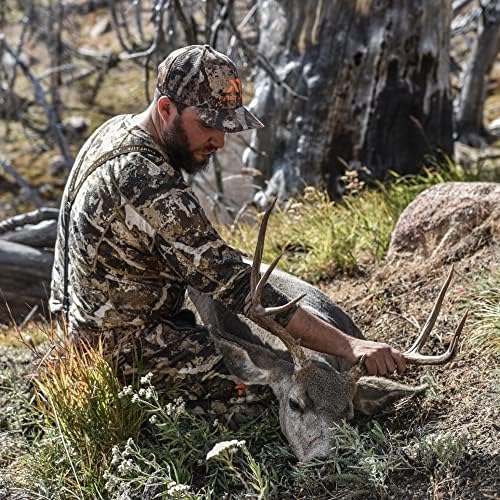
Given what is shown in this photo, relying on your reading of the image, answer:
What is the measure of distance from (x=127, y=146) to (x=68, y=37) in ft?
44.1

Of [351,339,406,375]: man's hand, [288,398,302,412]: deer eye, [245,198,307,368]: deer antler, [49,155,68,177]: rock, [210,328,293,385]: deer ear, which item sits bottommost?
[49,155,68,177]: rock

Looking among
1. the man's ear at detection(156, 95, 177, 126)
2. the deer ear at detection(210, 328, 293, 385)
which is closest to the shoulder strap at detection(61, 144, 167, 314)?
the man's ear at detection(156, 95, 177, 126)

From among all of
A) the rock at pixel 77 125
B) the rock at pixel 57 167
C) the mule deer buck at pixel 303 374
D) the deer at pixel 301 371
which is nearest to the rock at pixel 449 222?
the deer at pixel 301 371

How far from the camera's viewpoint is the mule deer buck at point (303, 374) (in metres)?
4.57

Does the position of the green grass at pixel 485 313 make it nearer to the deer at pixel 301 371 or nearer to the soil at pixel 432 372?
the soil at pixel 432 372

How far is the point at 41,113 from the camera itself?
15.4m

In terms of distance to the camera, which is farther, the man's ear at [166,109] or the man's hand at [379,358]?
the man's ear at [166,109]

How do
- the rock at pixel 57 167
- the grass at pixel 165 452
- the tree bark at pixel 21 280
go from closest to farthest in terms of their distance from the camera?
the grass at pixel 165 452
the tree bark at pixel 21 280
the rock at pixel 57 167

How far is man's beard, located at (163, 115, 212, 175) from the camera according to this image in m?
4.76

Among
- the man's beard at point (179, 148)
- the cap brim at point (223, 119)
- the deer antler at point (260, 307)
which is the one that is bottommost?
the deer antler at point (260, 307)

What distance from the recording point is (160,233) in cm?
465

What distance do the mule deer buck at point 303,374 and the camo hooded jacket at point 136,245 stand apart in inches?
8.7

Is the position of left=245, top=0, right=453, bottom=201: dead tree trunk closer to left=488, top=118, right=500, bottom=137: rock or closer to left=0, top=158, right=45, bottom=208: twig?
left=0, top=158, right=45, bottom=208: twig

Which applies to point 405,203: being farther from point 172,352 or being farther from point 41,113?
point 41,113
